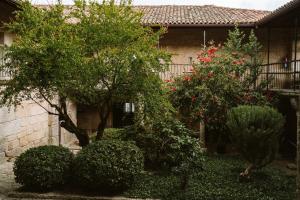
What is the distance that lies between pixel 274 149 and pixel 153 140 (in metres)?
3.43

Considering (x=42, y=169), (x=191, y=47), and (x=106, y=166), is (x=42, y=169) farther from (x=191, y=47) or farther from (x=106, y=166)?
(x=191, y=47)

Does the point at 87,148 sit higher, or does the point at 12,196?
the point at 87,148

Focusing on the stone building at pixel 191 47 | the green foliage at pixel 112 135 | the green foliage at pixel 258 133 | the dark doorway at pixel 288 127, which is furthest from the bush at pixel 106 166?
the dark doorway at pixel 288 127

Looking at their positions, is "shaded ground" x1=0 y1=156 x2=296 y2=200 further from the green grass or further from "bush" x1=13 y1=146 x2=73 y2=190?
"bush" x1=13 y1=146 x2=73 y2=190

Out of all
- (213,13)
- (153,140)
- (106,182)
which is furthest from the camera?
(213,13)

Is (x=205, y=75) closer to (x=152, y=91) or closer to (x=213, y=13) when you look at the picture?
(x=152, y=91)

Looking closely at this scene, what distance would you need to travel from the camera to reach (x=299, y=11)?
11797 millimetres

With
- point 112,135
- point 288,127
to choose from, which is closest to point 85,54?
point 112,135

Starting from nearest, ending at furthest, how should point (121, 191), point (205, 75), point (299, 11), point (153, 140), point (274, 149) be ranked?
point (121, 191), point (274, 149), point (153, 140), point (299, 11), point (205, 75)

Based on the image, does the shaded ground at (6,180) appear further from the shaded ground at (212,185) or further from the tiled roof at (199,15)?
the tiled roof at (199,15)

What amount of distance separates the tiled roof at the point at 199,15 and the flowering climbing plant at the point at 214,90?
10.4 feet

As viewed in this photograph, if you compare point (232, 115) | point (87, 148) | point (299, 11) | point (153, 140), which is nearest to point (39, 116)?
point (153, 140)

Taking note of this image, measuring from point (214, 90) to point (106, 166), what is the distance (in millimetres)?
6806

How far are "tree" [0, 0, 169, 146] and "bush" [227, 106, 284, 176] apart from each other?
7.54 ft
